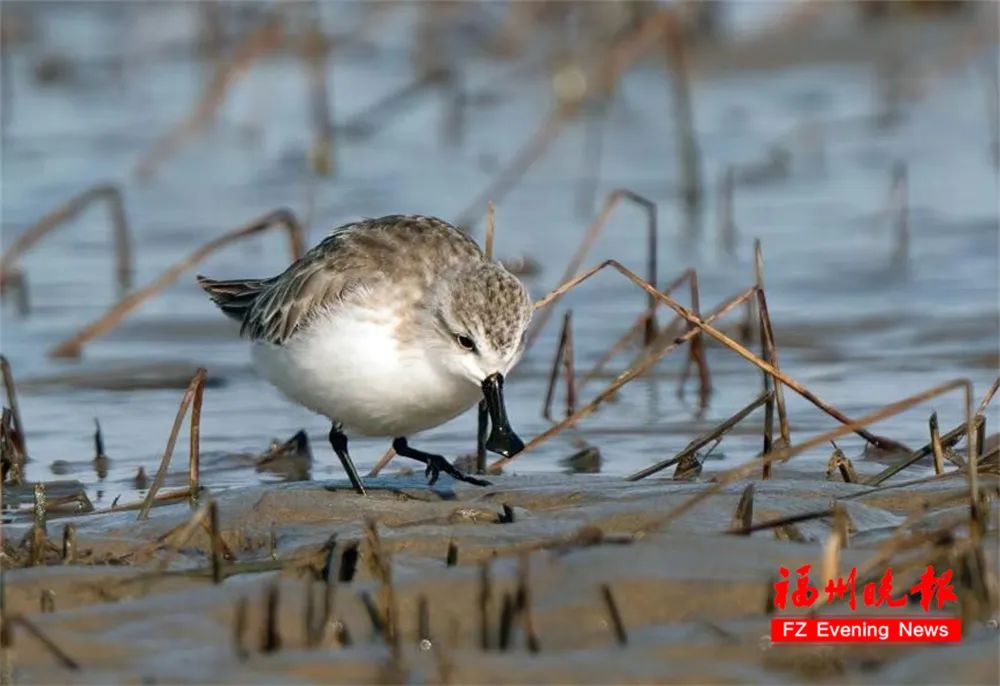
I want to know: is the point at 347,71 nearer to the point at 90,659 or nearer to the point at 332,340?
the point at 332,340

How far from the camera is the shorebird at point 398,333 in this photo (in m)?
5.80

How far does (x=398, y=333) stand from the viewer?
5.94m

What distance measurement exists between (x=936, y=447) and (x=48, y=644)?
116 inches

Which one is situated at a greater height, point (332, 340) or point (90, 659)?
→ point (332, 340)

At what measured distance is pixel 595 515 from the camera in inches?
222

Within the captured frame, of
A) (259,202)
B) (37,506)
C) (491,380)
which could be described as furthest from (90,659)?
(259,202)

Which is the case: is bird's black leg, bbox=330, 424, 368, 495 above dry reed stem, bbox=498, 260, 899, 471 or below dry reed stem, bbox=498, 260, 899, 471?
below

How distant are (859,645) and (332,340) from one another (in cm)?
223

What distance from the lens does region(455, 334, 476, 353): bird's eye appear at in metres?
5.78

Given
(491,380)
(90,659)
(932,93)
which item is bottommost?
(90,659)

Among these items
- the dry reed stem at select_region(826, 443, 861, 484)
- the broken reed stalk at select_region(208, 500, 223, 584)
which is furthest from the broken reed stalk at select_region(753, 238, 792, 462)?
the broken reed stalk at select_region(208, 500, 223, 584)

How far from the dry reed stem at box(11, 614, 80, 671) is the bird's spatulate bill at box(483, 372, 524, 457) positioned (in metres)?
1.68

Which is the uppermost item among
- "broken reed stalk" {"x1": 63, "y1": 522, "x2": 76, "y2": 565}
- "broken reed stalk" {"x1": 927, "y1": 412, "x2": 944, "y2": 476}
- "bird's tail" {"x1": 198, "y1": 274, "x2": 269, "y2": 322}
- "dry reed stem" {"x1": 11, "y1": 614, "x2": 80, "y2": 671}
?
"bird's tail" {"x1": 198, "y1": 274, "x2": 269, "y2": 322}

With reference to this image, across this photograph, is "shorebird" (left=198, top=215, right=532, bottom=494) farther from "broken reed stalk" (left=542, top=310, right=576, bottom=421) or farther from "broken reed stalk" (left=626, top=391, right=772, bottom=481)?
"broken reed stalk" (left=542, top=310, right=576, bottom=421)
